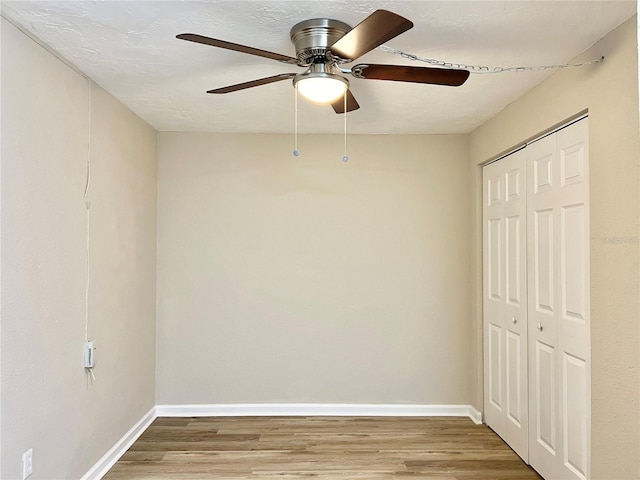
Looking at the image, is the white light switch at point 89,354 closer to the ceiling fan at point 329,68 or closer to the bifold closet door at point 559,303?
the ceiling fan at point 329,68

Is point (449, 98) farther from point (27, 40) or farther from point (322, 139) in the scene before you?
point (27, 40)

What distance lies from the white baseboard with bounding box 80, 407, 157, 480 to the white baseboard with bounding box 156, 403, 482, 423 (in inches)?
9.1

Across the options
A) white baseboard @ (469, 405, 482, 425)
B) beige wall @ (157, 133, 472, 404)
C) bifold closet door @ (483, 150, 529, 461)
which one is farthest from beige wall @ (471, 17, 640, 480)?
beige wall @ (157, 133, 472, 404)

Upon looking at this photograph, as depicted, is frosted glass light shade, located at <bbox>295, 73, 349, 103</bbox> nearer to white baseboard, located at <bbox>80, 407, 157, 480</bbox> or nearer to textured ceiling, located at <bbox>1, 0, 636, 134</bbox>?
textured ceiling, located at <bbox>1, 0, 636, 134</bbox>

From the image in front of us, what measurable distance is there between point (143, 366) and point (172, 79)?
7.19 feet

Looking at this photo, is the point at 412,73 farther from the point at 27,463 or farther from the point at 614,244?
the point at 27,463

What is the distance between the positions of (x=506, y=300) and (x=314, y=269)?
1.54 metres

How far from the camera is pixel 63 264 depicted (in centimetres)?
253

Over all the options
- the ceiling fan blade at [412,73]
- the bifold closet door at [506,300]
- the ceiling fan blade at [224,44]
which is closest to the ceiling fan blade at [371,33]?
the ceiling fan blade at [412,73]

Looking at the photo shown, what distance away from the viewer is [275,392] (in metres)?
4.11

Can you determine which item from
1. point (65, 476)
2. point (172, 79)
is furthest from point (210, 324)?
point (172, 79)

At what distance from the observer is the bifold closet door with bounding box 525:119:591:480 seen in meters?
2.52

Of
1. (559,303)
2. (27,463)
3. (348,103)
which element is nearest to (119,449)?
(27,463)

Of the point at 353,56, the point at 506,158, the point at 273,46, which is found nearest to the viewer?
the point at 353,56
